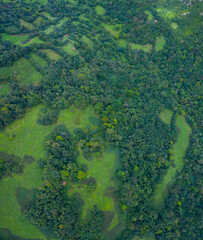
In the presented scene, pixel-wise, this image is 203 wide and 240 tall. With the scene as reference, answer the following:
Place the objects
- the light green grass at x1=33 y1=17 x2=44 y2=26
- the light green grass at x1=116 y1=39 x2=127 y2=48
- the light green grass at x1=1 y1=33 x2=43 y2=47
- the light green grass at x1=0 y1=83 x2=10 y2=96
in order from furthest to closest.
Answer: the light green grass at x1=116 y1=39 x2=127 y2=48, the light green grass at x1=33 y1=17 x2=44 y2=26, the light green grass at x1=1 y1=33 x2=43 y2=47, the light green grass at x1=0 y1=83 x2=10 y2=96

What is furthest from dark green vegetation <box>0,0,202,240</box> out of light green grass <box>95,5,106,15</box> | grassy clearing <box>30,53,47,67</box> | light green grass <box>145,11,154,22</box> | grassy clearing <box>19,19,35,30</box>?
light green grass <box>95,5,106,15</box>

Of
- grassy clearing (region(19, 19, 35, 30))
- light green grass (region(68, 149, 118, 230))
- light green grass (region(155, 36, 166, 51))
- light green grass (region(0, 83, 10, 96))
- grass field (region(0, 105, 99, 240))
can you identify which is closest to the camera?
grass field (region(0, 105, 99, 240))

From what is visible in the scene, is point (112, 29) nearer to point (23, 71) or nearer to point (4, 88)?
point (23, 71)

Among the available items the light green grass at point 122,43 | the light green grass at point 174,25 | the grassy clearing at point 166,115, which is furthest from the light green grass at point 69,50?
the light green grass at point 174,25

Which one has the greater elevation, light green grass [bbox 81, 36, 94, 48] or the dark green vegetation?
light green grass [bbox 81, 36, 94, 48]

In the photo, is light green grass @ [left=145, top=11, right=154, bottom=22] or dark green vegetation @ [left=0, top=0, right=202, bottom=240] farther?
light green grass @ [left=145, top=11, right=154, bottom=22]

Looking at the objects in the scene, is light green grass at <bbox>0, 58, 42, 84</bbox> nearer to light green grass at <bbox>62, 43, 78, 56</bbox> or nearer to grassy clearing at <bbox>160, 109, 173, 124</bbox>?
light green grass at <bbox>62, 43, 78, 56</bbox>
